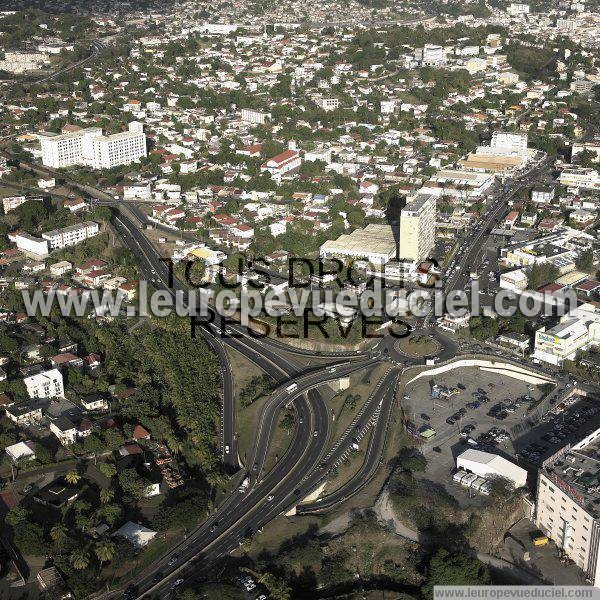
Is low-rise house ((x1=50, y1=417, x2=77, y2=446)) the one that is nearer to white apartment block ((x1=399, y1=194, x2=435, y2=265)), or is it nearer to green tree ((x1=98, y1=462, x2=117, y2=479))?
green tree ((x1=98, y1=462, x2=117, y2=479))

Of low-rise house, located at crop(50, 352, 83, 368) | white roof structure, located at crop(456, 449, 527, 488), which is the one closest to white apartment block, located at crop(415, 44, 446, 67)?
low-rise house, located at crop(50, 352, 83, 368)

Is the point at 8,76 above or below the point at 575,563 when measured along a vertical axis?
above

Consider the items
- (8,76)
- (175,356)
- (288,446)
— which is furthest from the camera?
(8,76)

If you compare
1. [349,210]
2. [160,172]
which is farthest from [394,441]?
[160,172]

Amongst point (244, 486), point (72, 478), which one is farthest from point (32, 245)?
point (244, 486)

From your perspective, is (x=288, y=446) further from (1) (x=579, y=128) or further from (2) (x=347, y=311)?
(1) (x=579, y=128)

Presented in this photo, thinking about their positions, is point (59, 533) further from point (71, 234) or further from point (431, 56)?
point (431, 56)
